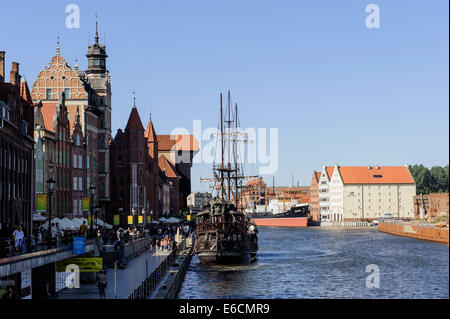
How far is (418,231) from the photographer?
6038 inches

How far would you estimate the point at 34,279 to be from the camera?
Result: 38062 mm

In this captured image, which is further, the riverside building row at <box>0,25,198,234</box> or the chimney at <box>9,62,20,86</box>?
the chimney at <box>9,62,20,86</box>

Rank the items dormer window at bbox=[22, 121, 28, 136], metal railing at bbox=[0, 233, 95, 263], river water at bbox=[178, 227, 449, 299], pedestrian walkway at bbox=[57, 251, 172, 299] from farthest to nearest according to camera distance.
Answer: river water at bbox=[178, 227, 449, 299]
dormer window at bbox=[22, 121, 28, 136]
pedestrian walkway at bbox=[57, 251, 172, 299]
metal railing at bbox=[0, 233, 95, 263]

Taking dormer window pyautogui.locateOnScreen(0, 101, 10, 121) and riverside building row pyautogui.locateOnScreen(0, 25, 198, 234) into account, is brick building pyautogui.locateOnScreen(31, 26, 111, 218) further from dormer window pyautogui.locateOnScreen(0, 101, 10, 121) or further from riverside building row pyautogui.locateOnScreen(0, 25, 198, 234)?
dormer window pyautogui.locateOnScreen(0, 101, 10, 121)

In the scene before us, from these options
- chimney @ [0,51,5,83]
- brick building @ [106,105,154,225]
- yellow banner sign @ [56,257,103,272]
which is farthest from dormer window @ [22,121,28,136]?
brick building @ [106,105,154,225]

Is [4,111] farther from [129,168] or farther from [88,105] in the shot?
[129,168]

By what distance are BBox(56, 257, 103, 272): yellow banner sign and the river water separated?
1115cm

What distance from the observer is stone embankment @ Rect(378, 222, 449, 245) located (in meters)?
134

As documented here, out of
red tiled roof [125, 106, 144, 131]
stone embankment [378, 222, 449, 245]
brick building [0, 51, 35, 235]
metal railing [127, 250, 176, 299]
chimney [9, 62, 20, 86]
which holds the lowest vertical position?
stone embankment [378, 222, 449, 245]

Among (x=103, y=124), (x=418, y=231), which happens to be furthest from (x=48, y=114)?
(x=418, y=231)

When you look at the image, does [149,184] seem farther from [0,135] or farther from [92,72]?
[0,135]

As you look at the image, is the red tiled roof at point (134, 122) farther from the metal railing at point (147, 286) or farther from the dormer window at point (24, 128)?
the metal railing at point (147, 286)

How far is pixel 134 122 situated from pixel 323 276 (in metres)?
68.6
